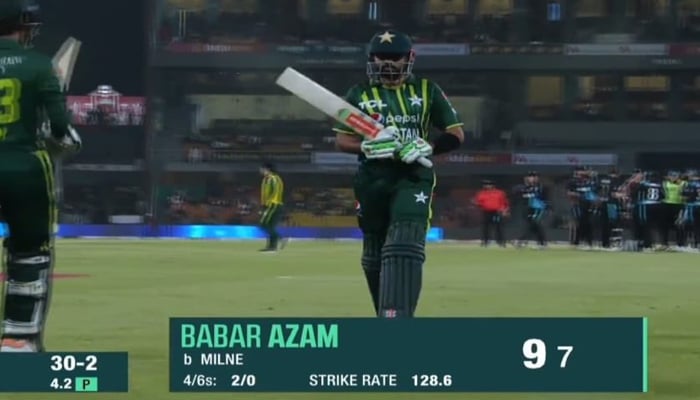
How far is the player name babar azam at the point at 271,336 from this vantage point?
6.23 meters

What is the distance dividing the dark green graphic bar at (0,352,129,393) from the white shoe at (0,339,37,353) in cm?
171

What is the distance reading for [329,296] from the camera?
16.7 m

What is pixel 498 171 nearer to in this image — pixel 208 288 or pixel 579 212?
pixel 579 212

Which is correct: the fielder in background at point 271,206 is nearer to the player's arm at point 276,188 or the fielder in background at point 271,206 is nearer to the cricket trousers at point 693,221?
the player's arm at point 276,188

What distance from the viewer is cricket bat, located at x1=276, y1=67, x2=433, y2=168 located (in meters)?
9.35

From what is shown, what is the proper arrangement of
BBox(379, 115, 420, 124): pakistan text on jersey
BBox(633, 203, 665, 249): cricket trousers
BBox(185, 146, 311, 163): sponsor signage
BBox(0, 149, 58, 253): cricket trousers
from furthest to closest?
BBox(185, 146, 311, 163): sponsor signage
BBox(633, 203, 665, 249): cricket trousers
BBox(379, 115, 420, 124): pakistan text on jersey
BBox(0, 149, 58, 253): cricket trousers

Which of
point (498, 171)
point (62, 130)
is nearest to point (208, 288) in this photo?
point (62, 130)

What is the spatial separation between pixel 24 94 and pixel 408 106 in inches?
107

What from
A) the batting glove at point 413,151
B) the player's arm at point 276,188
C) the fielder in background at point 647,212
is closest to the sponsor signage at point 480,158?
the fielder in background at point 647,212

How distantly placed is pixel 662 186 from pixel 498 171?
55.7 feet

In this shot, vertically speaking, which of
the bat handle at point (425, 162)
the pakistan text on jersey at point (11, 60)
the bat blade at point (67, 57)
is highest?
the bat blade at point (67, 57)

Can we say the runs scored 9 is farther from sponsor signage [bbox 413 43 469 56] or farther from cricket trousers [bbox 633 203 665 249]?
sponsor signage [bbox 413 43 469 56]

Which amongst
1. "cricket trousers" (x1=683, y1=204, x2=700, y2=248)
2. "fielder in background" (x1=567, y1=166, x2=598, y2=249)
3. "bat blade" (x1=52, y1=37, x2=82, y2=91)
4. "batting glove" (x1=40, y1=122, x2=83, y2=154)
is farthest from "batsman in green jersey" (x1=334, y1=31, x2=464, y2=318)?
"fielder in background" (x1=567, y1=166, x2=598, y2=249)

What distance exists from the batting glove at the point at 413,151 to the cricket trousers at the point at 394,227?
0.19 meters
